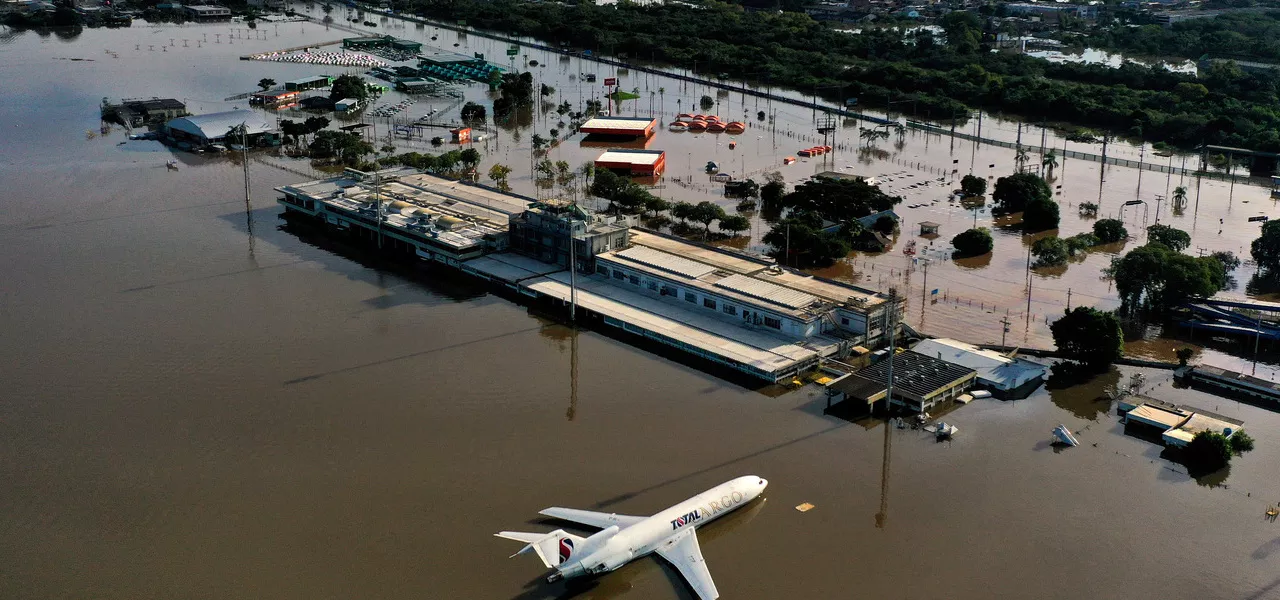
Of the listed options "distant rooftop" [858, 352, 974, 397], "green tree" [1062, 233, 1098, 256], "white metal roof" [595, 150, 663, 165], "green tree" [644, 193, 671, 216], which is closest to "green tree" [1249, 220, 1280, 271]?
"green tree" [1062, 233, 1098, 256]

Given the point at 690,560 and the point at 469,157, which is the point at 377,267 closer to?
the point at 469,157

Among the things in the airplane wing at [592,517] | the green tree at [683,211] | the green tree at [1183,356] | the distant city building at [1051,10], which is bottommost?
the airplane wing at [592,517]

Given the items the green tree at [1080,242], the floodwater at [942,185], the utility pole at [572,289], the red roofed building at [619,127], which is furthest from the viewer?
the red roofed building at [619,127]

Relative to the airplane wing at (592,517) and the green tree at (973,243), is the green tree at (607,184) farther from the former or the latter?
the airplane wing at (592,517)

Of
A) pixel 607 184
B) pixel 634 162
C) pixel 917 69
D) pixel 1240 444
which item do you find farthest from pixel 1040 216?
pixel 917 69

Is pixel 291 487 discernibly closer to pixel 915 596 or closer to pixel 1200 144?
pixel 915 596

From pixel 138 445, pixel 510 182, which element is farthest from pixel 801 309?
pixel 510 182

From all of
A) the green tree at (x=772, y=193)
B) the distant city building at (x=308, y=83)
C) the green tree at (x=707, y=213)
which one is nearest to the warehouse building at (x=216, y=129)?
the distant city building at (x=308, y=83)
